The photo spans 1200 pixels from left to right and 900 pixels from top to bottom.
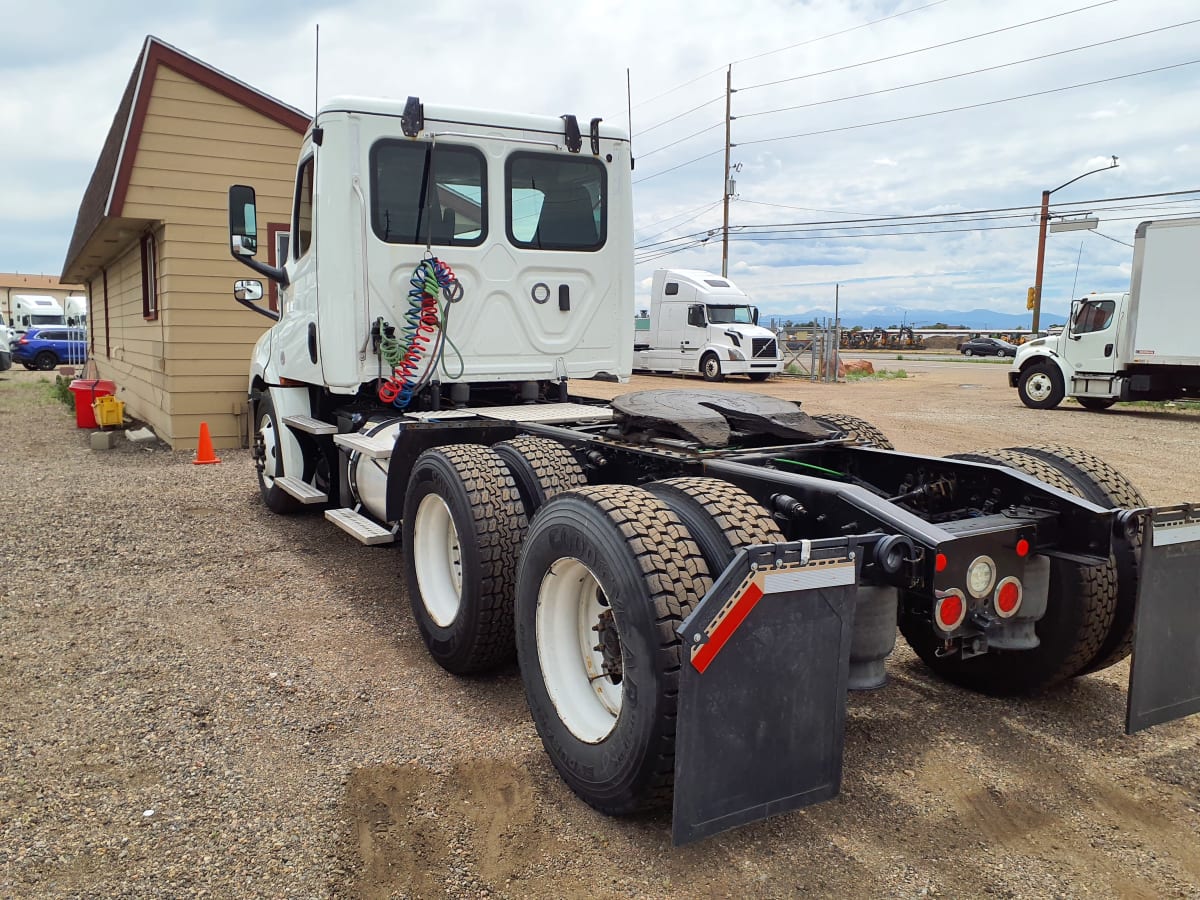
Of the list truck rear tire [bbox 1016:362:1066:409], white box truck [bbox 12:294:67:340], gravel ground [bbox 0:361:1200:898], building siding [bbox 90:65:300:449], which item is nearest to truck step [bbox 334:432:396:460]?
gravel ground [bbox 0:361:1200:898]

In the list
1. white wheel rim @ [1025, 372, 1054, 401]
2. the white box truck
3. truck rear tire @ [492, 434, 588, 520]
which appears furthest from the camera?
the white box truck

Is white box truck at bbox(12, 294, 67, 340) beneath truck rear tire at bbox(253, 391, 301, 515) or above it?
above

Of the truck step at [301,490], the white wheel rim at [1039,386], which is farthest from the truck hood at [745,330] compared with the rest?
the truck step at [301,490]

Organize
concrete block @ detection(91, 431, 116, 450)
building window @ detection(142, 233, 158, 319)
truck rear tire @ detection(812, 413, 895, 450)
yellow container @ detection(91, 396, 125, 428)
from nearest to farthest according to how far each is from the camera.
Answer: truck rear tire @ detection(812, 413, 895, 450)
concrete block @ detection(91, 431, 116, 450)
building window @ detection(142, 233, 158, 319)
yellow container @ detection(91, 396, 125, 428)

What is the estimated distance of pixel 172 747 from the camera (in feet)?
11.4

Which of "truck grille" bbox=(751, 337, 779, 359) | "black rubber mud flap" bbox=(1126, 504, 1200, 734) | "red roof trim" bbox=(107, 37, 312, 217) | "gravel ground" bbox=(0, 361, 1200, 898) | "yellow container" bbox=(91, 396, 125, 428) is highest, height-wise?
"red roof trim" bbox=(107, 37, 312, 217)

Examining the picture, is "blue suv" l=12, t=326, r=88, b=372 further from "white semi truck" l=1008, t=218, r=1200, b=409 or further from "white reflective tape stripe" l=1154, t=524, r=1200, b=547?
"white reflective tape stripe" l=1154, t=524, r=1200, b=547

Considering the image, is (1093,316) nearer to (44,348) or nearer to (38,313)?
(44,348)

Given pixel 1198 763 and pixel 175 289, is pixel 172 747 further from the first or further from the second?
pixel 175 289

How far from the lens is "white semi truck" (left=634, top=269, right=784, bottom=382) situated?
26406mm

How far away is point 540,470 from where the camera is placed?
13.4 ft

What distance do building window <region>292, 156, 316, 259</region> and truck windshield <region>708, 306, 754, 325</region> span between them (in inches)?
848

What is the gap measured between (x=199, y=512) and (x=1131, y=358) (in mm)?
15963

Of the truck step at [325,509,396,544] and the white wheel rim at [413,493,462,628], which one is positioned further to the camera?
the truck step at [325,509,396,544]
